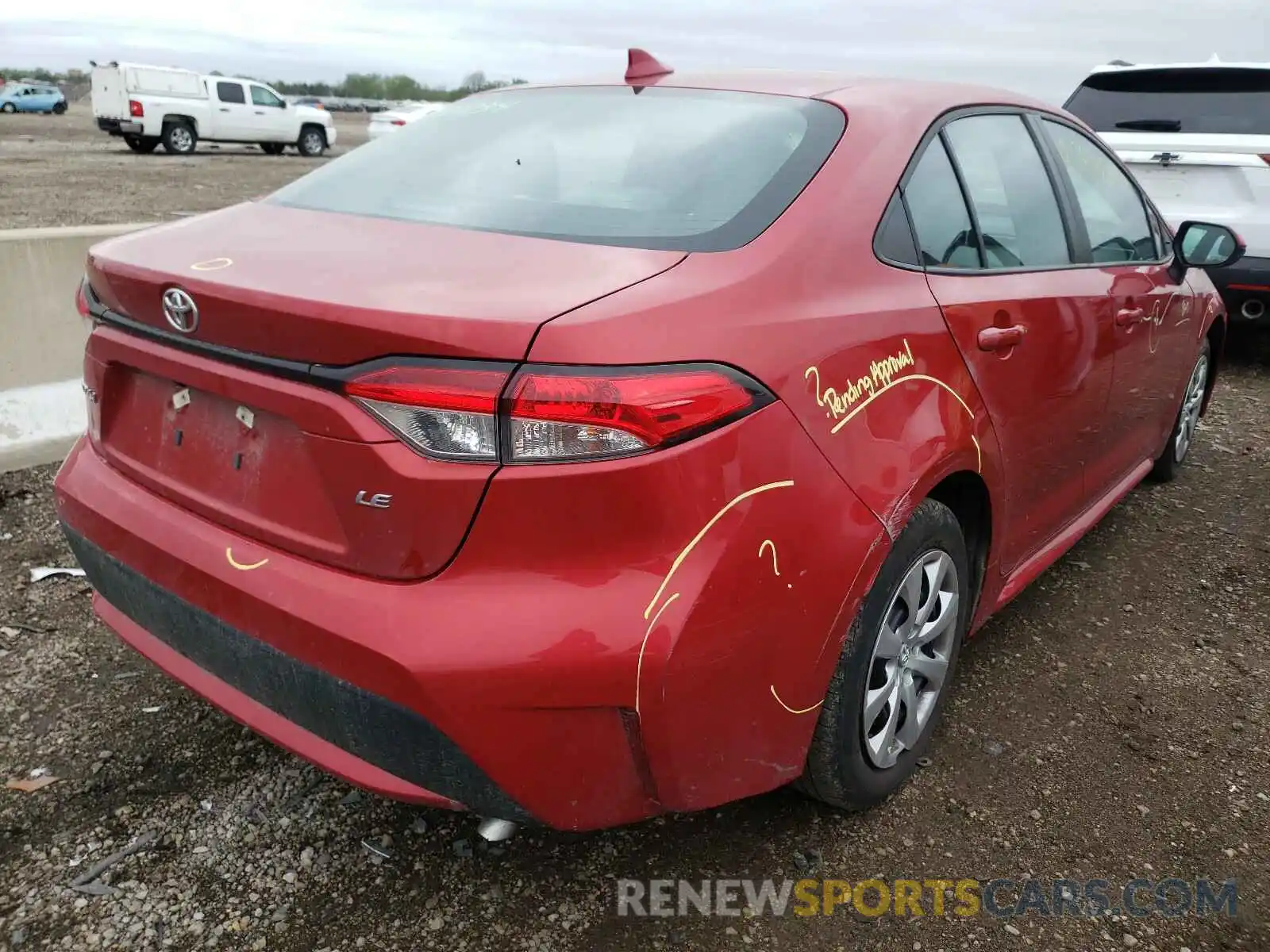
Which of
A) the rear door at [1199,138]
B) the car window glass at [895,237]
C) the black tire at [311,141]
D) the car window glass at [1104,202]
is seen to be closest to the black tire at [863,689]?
the car window glass at [895,237]

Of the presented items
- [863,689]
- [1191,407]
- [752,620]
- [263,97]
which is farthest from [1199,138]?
[263,97]

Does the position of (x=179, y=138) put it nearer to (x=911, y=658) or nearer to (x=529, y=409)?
(x=911, y=658)

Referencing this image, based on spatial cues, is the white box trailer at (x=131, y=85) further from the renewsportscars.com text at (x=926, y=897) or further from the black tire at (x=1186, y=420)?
the renewsportscars.com text at (x=926, y=897)

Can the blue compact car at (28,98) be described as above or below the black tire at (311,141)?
below

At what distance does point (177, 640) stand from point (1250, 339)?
8.21 m

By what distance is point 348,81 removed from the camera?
88.6 meters

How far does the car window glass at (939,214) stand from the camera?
2268mm

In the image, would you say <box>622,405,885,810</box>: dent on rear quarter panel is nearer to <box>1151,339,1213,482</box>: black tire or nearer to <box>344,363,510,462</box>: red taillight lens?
<box>344,363,510,462</box>: red taillight lens

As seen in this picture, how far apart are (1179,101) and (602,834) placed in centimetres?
617

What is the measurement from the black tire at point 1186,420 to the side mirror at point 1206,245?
613 millimetres

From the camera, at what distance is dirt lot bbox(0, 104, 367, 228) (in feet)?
42.3

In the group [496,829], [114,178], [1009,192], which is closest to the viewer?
[496,829]

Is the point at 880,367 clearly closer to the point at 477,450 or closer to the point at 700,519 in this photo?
the point at 700,519

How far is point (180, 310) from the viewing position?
1836 millimetres
